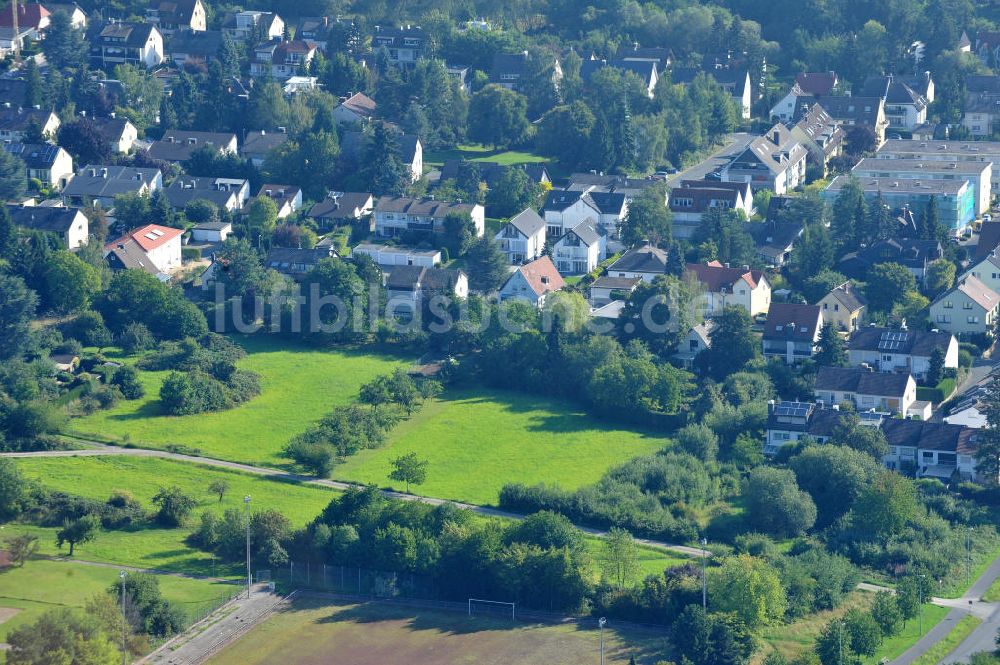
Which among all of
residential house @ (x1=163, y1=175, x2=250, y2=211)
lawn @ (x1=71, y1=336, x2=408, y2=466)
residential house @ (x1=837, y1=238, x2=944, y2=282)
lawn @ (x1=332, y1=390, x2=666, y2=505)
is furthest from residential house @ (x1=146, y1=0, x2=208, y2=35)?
lawn @ (x1=332, y1=390, x2=666, y2=505)

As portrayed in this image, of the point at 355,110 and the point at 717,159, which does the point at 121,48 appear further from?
the point at 717,159

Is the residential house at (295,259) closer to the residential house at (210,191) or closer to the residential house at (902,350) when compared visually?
the residential house at (210,191)

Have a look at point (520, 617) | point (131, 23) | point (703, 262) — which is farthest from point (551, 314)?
point (131, 23)

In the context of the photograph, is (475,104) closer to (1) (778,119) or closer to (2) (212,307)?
(1) (778,119)

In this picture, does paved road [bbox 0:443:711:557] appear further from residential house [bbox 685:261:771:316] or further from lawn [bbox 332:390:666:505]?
residential house [bbox 685:261:771:316]

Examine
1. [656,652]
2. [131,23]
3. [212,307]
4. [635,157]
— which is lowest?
[656,652]

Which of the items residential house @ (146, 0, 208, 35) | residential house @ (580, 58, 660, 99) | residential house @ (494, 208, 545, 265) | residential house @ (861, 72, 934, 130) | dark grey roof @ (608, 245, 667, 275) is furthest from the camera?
residential house @ (146, 0, 208, 35)

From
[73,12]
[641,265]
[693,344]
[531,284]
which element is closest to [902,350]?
[693,344]
